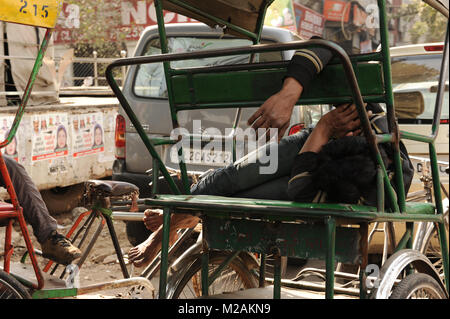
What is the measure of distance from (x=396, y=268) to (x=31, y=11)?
6.00 ft

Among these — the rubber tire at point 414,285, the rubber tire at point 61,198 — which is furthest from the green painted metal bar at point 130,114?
the rubber tire at point 61,198

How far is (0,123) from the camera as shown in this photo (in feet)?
24.0

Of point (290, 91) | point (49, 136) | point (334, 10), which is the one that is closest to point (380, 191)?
point (290, 91)

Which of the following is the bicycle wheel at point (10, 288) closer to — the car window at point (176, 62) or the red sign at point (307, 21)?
the car window at point (176, 62)

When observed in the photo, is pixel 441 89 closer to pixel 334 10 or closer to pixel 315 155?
pixel 315 155

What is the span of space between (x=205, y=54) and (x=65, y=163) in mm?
6193

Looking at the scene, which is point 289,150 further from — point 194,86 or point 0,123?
point 0,123

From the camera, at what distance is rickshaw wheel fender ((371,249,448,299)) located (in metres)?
2.39

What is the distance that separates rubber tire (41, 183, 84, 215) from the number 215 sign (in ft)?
18.1

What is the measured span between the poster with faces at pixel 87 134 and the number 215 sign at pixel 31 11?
221 inches

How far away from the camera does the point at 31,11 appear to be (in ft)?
9.54

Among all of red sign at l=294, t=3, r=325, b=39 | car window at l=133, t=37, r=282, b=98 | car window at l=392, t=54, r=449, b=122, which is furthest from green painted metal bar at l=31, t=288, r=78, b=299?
red sign at l=294, t=3, r=325, b=39

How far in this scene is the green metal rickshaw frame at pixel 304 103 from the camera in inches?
92.4
